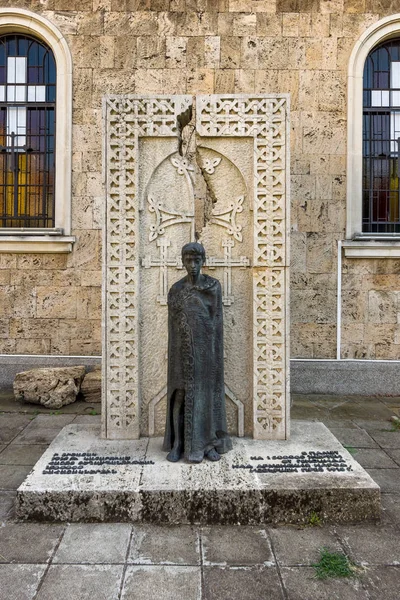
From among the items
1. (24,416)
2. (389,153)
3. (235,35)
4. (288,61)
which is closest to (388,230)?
(389,153)

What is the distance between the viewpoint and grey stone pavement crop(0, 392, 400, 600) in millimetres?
2428

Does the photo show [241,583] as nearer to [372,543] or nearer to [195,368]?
[372,543]

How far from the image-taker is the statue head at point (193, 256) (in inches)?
145

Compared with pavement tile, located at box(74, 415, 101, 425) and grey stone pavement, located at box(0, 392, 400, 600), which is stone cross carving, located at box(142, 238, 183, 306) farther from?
pavement tile, located at box(74, 415, 101, 425)

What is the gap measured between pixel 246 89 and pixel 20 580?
24.5ft

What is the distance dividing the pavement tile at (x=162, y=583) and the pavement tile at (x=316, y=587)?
0.54 m

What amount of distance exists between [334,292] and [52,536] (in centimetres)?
580

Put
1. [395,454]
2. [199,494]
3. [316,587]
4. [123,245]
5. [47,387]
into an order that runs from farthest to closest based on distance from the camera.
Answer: [47,387] < [395,454] < [123,245] < [199,494] < [316,587]

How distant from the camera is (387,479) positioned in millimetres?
3930

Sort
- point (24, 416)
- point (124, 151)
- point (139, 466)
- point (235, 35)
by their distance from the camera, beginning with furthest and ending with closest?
1. point (235, 35)
2. point (24, 416)
3. point (124, 151)
4. point (139, 466)

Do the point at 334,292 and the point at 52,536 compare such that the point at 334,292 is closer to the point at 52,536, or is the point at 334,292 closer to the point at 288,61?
the point at 288,61

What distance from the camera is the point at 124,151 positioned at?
411 centimetres

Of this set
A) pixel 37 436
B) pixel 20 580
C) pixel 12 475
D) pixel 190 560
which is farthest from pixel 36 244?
pixel 190 560

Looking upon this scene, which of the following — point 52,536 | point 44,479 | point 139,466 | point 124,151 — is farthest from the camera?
point 124,151
